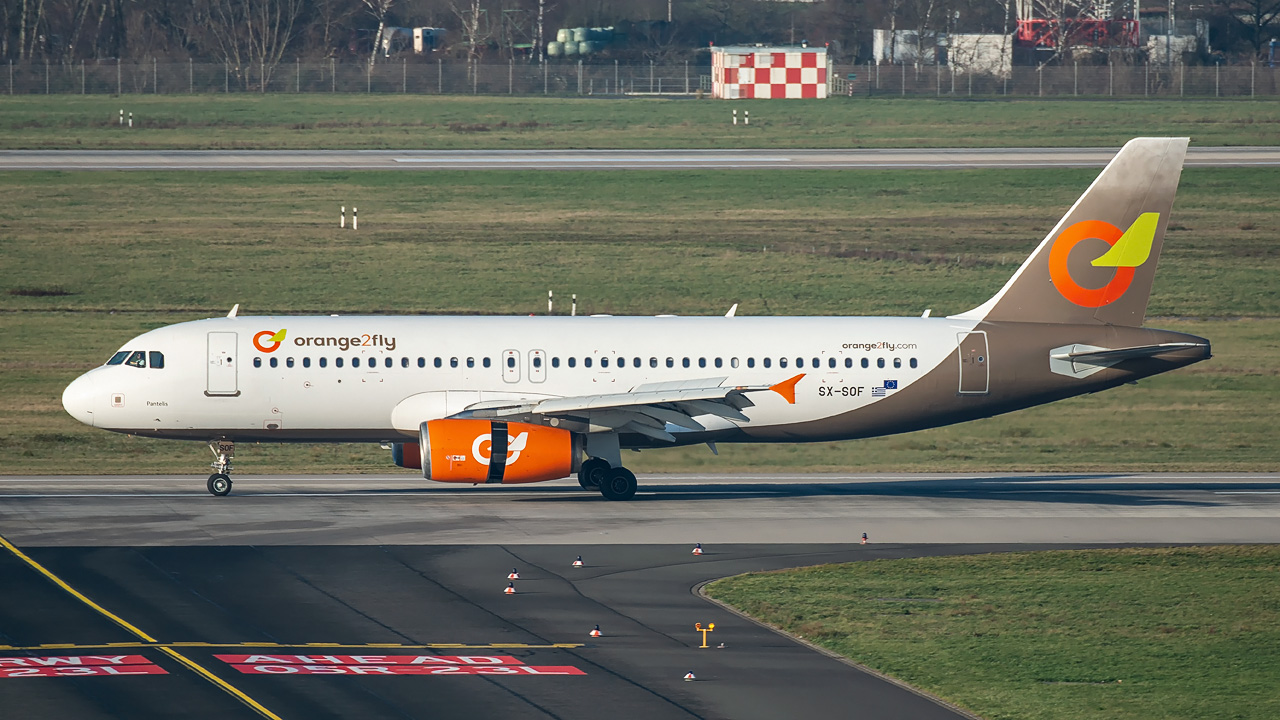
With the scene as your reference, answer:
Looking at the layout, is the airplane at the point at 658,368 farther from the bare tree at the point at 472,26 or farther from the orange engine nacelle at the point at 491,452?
the bare tree at the point at 472,26

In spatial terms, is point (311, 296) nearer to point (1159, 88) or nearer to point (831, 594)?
point (831, 594)

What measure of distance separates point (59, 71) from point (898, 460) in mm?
83206

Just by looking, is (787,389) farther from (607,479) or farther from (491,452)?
(491,452)

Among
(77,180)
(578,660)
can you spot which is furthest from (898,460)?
(77,180)

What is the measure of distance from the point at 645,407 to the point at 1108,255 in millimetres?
12040

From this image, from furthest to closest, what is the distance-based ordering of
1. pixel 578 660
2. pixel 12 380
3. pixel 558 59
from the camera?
pixel 558 59
pixel 12 380
pixel 578 660

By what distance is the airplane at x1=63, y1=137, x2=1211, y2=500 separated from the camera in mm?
37188

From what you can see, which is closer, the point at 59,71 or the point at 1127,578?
the point at 1127,578

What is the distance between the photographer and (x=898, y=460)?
4666 centimetres

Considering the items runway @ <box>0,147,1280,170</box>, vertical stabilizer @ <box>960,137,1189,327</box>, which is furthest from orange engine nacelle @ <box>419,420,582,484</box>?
runway @ <box>0,147,1280,170</box>

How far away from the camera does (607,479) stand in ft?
124

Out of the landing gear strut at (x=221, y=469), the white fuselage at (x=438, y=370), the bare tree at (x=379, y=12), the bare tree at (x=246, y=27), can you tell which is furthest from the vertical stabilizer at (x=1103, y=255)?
the bare tree at (x=379, y=12)

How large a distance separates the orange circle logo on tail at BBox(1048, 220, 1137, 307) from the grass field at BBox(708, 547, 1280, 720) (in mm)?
8726

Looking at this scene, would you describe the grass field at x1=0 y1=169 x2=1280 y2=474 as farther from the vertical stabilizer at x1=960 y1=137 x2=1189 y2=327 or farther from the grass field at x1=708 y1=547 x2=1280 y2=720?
the grass field at x1=708 y1=547 x2=1280 y2=720
